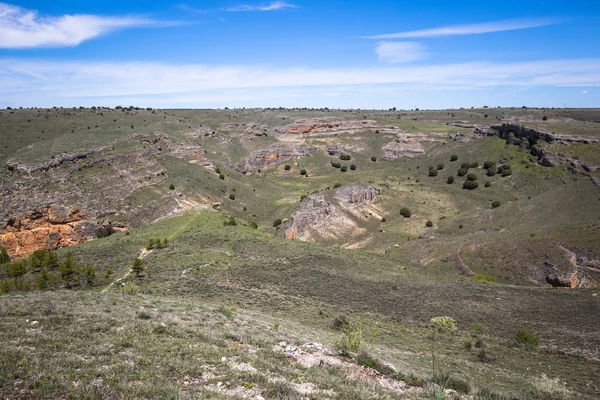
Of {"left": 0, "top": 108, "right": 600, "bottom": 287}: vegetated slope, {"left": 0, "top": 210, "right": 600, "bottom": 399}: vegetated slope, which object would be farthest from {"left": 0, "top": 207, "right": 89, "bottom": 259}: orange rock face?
{"left": 0, "top": 210, "right": 600, "bottom": 399}: vegetated slope

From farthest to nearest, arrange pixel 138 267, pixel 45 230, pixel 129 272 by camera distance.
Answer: pixel 45 230, pixel 129 272, pixel 138 267

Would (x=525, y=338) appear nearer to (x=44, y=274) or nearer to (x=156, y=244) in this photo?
(x=156, y=244)

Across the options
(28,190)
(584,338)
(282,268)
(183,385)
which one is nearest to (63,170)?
(28,190)

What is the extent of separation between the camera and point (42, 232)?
4253 cm

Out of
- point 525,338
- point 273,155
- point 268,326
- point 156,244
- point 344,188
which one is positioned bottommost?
point 525,338

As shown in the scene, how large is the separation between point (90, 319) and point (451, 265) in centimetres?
3728

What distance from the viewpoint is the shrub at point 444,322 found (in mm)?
22844

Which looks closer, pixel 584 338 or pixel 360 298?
pixel 584 338

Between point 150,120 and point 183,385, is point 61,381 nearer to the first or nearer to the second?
point 183,385

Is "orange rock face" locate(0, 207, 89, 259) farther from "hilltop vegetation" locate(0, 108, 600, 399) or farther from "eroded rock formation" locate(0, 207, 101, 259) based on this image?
"hilltop vegetation" locate(0, 108, 600, 399)

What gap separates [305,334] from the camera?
18.2 metres

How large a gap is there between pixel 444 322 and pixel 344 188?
139ft

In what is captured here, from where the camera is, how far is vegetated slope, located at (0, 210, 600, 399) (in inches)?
408

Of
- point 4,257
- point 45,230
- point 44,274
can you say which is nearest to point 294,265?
point 44,274
